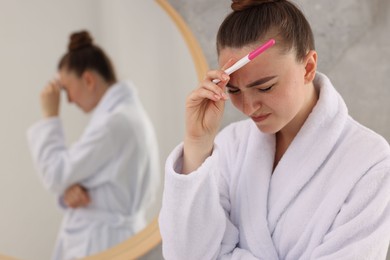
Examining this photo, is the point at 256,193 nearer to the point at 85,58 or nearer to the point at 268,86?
the point at 268,86

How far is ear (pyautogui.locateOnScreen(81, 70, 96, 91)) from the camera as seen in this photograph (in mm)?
1135

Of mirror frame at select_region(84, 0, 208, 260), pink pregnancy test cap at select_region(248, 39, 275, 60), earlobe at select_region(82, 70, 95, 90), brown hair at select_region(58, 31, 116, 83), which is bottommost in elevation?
mirror frame at select_region(84, 0, 208, 260)

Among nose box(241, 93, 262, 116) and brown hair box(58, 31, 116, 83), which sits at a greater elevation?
brown hair box(58, 31, 116, 83)

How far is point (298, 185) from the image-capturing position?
806mm

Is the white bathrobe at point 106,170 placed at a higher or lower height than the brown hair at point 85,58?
lower

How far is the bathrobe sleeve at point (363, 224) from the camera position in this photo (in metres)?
0.72

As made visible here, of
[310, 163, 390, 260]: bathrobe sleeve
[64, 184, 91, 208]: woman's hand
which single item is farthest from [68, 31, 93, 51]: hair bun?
[310, 163, 390, 260]: bathrobe sleeve

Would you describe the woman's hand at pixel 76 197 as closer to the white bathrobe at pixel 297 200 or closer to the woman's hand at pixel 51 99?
the woman's hand at pixel 51 99

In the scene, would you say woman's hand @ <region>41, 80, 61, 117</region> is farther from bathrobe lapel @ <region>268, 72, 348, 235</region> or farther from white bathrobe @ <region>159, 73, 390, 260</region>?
bathrobe lapel @ <region>268, 72, 348, 235</region>

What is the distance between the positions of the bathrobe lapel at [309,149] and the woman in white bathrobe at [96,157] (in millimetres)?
390

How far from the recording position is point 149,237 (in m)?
1.15

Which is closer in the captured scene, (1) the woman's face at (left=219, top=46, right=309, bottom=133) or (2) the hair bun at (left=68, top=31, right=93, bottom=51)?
(1) the woman's face at (left=219, top=46, right=309, bottom=133)

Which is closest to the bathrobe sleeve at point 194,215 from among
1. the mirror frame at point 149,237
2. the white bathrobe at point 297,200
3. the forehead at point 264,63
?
the white bathrobe at point 297,200

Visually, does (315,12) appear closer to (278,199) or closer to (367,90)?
(367,90)
